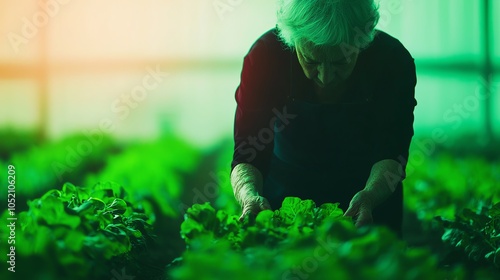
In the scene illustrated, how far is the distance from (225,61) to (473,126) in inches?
143

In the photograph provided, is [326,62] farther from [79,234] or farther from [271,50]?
[79,234]

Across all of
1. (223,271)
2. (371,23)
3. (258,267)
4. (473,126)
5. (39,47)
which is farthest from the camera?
(473,126)

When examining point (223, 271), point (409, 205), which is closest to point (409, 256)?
point (223, 271)

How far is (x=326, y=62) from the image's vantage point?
7.04 ft

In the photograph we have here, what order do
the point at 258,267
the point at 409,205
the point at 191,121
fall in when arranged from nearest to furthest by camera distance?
the point at 258,267 < the point at 409,205 < the point at 191,121

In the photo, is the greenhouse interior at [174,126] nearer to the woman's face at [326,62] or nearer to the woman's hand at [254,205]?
the woman's hand at [254,205]

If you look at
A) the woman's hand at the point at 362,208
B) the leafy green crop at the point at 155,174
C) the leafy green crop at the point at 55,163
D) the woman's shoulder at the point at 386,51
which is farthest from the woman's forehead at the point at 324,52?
the leafy green crop at the point at 55,163

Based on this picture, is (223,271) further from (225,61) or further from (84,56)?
(225,61)

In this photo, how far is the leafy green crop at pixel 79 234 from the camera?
5.15ft

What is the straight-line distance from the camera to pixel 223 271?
4.13ft

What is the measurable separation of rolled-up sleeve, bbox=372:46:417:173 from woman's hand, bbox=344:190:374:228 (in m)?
0.23

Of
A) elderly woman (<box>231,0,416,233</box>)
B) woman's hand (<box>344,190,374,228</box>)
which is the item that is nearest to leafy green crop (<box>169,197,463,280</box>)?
woman's hand (<box>344,190,374,228</box>)

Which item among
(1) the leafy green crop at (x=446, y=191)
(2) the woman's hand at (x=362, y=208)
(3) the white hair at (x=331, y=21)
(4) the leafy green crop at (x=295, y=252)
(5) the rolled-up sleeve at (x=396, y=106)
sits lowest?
(1) the leafy green crop at (x=446, y=191)

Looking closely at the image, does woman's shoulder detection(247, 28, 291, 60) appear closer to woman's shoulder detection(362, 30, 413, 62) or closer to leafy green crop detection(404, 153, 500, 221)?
woman's shoulder detection(362, 30, 413, 62)
